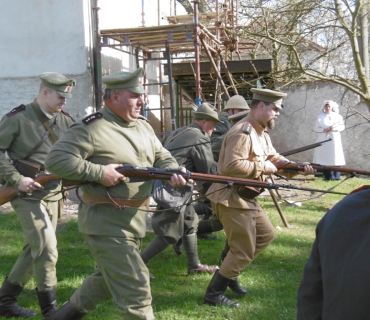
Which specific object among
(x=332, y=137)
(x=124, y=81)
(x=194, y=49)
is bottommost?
(x=332, y=137)

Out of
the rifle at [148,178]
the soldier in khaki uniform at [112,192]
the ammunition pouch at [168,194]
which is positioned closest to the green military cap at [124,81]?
the soldier in khaki uniform at [112,192]

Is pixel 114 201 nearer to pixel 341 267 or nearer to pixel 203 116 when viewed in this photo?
pixel 341 267

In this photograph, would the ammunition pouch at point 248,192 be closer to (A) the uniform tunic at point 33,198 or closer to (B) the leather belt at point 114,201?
(B) the leather belt at point 114,201

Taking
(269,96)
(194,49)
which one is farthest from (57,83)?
(194,49)

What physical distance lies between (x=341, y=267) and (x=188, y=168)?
3.99 m

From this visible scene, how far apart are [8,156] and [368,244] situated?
3.62m

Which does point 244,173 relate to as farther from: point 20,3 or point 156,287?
point 20,3

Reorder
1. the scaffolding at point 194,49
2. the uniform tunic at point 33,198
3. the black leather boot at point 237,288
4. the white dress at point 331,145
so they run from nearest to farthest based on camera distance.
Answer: the uniform tunic at point 33,198 → the black leather boot at point 237,288 → the scaffolding at point 194,49 → the white dress at point 331,145

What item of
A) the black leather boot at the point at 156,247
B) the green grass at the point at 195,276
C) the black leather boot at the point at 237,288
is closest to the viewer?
the green grass at the point at 195,276

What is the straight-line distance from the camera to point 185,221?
5672 mm

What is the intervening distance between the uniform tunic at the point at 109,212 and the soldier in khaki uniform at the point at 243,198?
Result: 1001 mm

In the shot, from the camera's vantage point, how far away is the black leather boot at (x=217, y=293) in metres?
4.70

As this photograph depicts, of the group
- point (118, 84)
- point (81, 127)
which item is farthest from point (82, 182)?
point (118, 84)

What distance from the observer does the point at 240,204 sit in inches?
178
